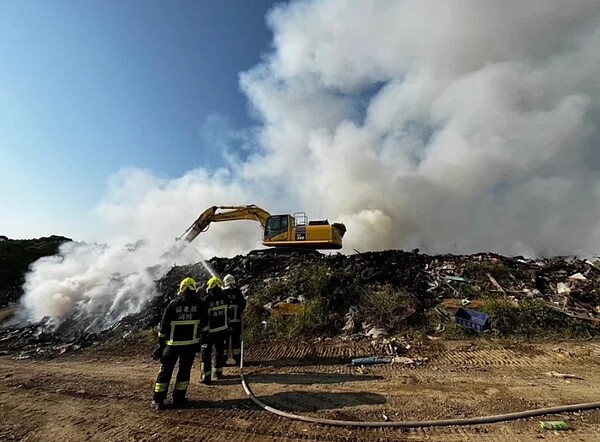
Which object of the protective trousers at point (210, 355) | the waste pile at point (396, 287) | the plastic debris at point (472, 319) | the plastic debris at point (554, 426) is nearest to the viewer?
the plastic debris at point (554, 426)

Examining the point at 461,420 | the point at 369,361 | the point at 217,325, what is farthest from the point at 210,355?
the point at 461,420

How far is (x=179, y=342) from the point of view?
584 centimetres

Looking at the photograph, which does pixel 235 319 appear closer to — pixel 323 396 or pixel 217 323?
pixel 217 323

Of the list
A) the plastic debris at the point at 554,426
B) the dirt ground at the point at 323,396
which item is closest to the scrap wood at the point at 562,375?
the dirt ground at the point at 323,396

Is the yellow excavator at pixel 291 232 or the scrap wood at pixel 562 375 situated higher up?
the yellow excavator at pixel 291 232

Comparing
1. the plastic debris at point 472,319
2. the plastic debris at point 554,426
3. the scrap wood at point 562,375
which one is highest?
the plastic debris at point 472,319

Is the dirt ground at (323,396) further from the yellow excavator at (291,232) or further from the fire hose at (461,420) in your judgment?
the yellow excavator at (291,232)

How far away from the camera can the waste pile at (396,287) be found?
404 inches

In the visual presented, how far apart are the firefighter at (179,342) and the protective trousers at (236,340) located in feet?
7.33

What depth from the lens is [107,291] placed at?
15.9 metres

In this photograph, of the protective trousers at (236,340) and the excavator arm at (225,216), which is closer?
the protective trousers at (236,340)

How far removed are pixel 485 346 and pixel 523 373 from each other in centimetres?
174

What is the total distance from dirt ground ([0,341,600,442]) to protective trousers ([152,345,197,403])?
29 centimetres

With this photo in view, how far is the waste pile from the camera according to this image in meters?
10.3
